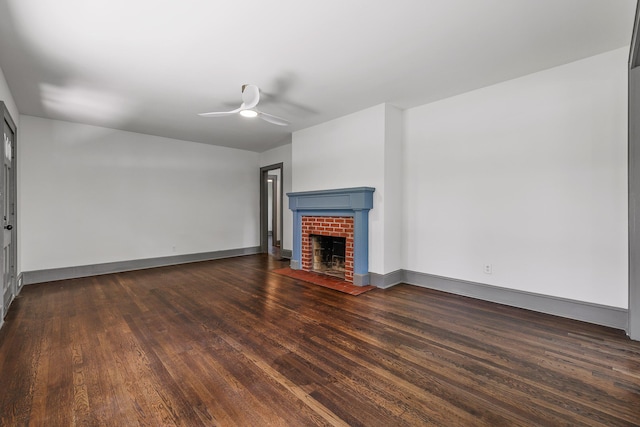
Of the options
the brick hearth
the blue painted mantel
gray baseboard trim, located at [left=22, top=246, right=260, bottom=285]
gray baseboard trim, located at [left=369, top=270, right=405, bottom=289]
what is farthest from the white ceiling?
gray baseboard trim, located at [left=22, top=246, right=260, bottom=285]

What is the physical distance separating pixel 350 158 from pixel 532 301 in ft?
9.50

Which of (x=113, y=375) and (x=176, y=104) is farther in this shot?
(x=176, y=104)

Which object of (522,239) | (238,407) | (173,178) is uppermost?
(173,178)

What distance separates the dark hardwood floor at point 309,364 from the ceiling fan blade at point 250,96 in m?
2.29

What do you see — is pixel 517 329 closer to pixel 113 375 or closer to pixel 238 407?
pixel 238 407

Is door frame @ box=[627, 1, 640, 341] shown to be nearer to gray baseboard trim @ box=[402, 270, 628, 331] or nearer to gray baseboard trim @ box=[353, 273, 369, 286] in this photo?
gray baseboard trim @ box=[402, 270, 628, 331]

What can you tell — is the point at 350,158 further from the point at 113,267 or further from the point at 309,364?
the point at 113,267

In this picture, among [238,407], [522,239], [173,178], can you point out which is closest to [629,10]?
[522,239]

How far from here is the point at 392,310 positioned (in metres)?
3.20

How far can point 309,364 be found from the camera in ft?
6.92

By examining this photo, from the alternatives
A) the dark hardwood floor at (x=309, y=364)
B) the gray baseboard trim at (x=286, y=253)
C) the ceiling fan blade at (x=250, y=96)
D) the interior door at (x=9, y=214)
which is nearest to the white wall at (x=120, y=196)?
the interior door at (x=9, y=214)

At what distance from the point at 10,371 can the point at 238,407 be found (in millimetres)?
1748

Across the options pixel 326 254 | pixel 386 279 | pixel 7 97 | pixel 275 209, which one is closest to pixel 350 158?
pixel 326 254

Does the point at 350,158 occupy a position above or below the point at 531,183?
above
